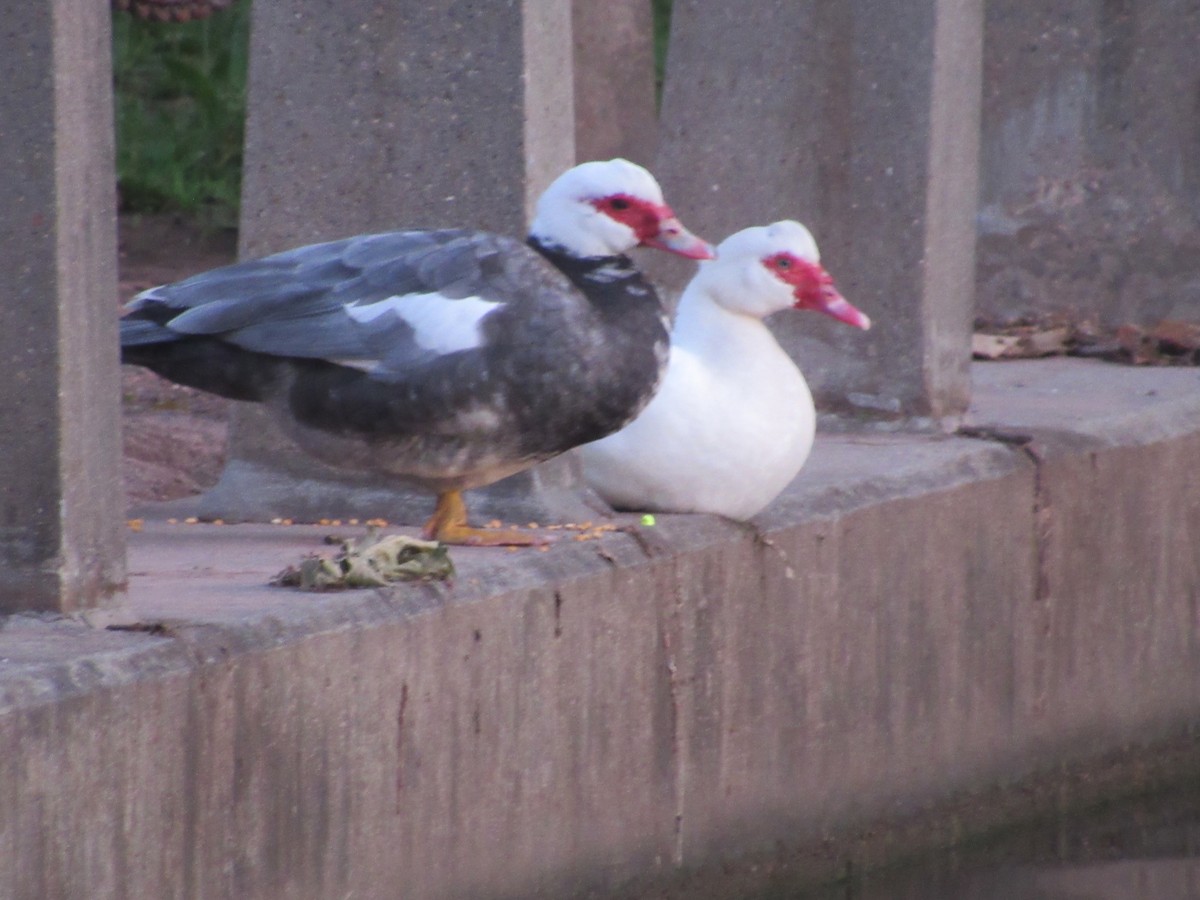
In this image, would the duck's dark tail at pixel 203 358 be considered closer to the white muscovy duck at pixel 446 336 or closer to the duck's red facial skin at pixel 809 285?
the white muscovy duck at pixel 446 336

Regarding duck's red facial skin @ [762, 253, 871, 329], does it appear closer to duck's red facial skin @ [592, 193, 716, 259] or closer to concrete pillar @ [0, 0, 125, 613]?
duck's red facial skin @ [592, 193, 716, 259]

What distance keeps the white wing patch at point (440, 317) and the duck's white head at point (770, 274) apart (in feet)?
2.96

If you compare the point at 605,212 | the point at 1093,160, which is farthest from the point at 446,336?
the point at 1093,160

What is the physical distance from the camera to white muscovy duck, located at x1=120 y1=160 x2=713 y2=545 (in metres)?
4.07

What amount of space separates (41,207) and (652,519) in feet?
5.36

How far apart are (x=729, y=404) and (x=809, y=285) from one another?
1.09ft

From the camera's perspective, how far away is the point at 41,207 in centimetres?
337

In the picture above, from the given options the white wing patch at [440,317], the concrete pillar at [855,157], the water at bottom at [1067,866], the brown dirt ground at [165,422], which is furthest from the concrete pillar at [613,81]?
the white wing patch at [440,317]

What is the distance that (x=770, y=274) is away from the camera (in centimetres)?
482

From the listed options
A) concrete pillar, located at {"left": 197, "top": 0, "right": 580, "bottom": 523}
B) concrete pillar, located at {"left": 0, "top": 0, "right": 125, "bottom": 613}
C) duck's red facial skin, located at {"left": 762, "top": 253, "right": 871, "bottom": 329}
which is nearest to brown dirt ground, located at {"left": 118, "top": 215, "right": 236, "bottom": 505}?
concrete pillar, located at {"left": 197, "top": 0, "right": 580, "bottom": 523}

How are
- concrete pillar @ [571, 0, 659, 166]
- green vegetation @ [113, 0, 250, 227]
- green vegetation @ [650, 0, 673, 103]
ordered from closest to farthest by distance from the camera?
concrete pillar @ [571, 0, 659, 166] < green vegetation @ [113, 0, 250, 227] < green vegetation @ [650, 0, 673, 103]

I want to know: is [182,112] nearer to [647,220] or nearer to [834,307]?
[834,307]

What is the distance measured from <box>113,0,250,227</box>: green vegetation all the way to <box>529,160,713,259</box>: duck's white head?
6.19m

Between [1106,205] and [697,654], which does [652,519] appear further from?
[1106,205]
